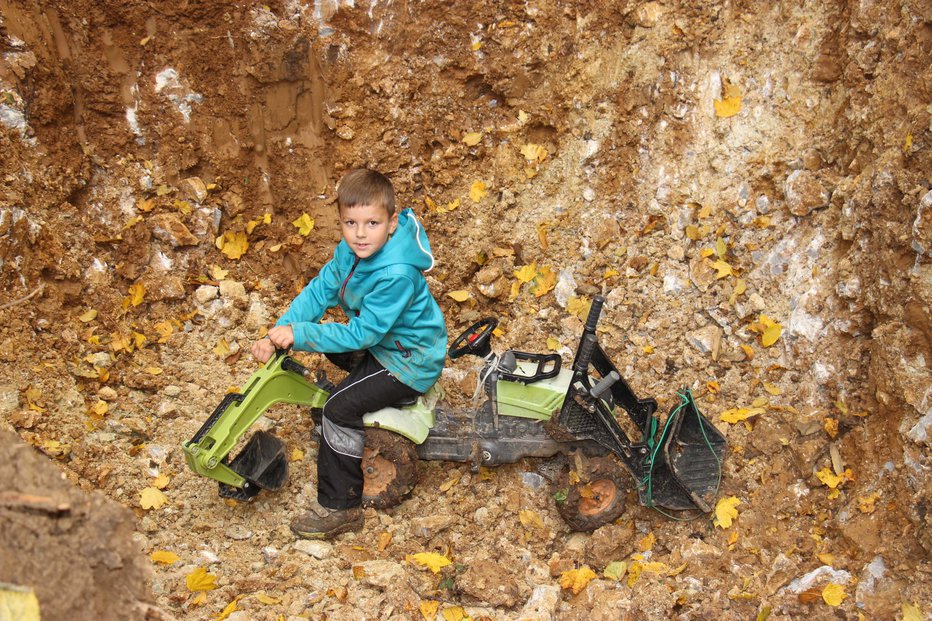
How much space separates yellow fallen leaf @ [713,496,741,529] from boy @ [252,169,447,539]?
5.27 ft

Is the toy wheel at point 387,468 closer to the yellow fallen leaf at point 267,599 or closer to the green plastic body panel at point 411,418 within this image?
the green plastic body panel at point 411,418

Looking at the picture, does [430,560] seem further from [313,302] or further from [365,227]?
[365,227]

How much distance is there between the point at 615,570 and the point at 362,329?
1720 millimetres

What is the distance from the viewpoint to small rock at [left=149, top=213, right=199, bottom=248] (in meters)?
5.12

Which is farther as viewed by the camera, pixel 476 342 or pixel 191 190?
pixel 191 190

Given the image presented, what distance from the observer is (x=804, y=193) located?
14.6 ft

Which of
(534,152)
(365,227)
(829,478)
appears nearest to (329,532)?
(365,227)

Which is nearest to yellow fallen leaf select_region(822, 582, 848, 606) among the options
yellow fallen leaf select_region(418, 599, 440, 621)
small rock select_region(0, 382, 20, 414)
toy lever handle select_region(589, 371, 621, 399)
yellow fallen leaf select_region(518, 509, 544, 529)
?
toy lever handle select_region(589, 371, 621, 399)

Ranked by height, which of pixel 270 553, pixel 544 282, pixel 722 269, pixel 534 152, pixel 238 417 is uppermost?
pixel 534 152

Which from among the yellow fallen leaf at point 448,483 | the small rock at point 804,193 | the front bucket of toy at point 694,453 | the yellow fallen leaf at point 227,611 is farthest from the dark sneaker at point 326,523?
the small rock at point 804,193

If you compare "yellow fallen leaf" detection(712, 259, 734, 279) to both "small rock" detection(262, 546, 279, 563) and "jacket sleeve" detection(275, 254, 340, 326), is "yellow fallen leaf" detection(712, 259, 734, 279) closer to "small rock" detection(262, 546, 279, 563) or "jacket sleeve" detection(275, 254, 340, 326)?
"jacket sleeve" detection(275, 254, 340, 326)

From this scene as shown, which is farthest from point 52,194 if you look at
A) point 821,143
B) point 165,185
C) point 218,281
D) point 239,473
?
point 821,143

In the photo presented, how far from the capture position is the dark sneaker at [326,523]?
4.01m

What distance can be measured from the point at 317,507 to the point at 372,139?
266 centimetres
